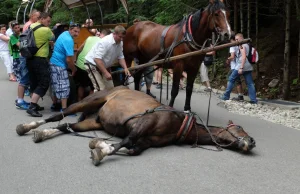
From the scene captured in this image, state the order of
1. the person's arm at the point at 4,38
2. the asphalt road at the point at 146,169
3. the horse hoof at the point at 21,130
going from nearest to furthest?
the asphalt road at the point at 146,169, the horse hoof at the point at 21,130, the person's arm at the point at 4,38

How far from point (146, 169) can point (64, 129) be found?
1.90 m

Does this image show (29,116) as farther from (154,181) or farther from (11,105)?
(154,181)

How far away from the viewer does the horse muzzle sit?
4.58 m

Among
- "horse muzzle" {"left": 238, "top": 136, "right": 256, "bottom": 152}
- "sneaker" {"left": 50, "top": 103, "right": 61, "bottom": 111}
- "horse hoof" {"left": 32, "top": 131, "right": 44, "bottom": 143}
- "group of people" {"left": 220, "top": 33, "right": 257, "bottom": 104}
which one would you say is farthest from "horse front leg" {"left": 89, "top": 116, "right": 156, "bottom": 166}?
"group of people" {"left": 220, "top": 33, "right": 257, "bottom": 104}

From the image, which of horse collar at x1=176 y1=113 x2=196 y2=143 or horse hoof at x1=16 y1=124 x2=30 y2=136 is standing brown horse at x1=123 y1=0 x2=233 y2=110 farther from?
horse hoof at x1=16 y1=124 x2=30 y2=136

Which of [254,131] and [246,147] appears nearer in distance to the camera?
[246,147]

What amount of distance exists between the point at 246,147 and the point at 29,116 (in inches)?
167

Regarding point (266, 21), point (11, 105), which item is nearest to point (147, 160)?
point (11, 105)

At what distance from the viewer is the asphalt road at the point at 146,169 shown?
3.70m

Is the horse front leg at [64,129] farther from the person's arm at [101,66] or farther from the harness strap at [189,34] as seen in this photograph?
the harness strap at [189,34]

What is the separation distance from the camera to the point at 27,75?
7.50 m

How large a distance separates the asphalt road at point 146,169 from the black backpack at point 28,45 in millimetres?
1760

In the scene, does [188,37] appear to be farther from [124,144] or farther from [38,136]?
[38,136]

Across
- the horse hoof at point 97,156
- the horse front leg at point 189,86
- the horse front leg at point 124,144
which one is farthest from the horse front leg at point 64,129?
the horse front leg at point 189,86
